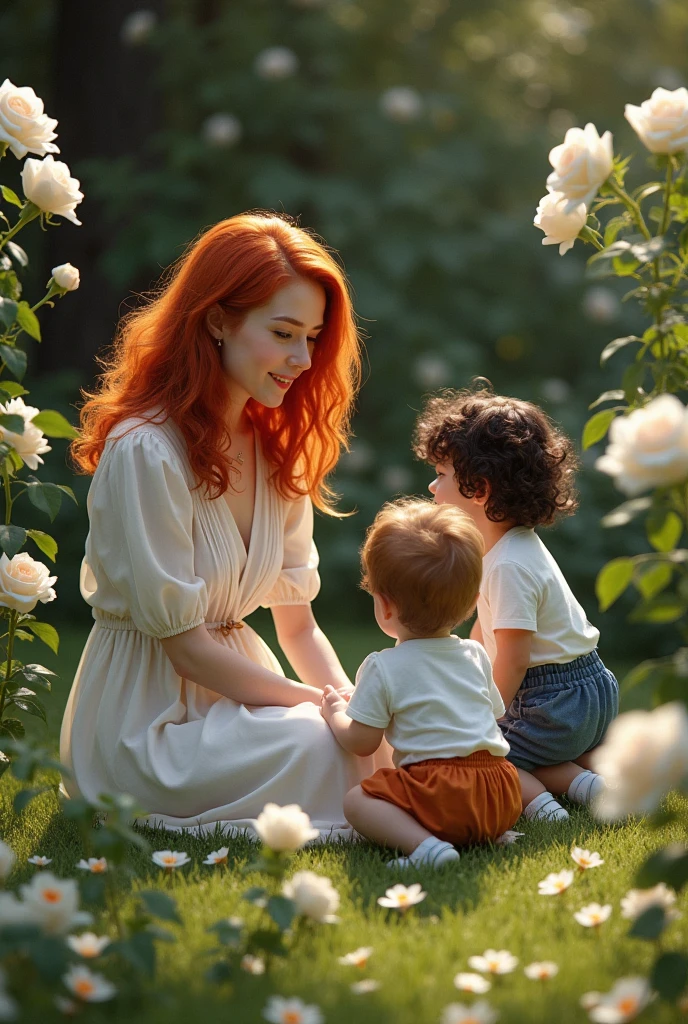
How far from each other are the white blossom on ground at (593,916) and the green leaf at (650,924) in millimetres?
362

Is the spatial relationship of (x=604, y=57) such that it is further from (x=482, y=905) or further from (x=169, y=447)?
(x=482, y=905)

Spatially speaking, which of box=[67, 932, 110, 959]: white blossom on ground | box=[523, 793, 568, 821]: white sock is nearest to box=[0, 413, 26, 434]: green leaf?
box=[67, 932, 110, 959]: white blossom on ground

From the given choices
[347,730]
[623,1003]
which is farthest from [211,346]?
[623,1003]

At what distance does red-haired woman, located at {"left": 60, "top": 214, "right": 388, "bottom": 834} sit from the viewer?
281 cm

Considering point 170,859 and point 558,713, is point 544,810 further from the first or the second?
point 170,859

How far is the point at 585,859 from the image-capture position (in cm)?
241

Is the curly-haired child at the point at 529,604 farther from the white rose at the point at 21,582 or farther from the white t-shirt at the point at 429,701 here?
the white rose at the point at 21,582

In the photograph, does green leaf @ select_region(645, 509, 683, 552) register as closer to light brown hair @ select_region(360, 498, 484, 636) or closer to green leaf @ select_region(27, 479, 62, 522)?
light brown hair @ select_region(360, 498, 484, 636)

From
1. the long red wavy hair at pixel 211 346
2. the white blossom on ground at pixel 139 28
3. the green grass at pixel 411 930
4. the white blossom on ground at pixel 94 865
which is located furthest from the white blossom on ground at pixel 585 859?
the white blossom on ground at pixel 139 28

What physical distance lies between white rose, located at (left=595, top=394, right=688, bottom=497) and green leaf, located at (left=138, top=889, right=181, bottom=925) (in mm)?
942

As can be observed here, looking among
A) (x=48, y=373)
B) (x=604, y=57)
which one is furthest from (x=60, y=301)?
(x=604, y=57)

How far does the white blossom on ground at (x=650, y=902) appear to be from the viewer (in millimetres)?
1786

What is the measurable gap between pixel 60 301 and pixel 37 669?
4.76 m

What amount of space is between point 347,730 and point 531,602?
2.01ft
